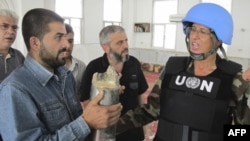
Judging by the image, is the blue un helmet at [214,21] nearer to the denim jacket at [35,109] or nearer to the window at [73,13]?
the denim jacket at [35,109]

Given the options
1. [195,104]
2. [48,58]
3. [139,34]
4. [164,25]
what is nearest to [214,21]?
[195,104]

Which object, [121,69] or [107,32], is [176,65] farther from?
[107,32]

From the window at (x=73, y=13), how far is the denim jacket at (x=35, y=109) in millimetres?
7510

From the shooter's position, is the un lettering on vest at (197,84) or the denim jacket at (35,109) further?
the un lettering on vest at (197,84)

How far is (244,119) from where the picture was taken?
52.7 inches

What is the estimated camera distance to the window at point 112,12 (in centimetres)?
1004

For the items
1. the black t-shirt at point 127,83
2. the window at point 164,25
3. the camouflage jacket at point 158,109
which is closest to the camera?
the camouflage jacket at point 158,109

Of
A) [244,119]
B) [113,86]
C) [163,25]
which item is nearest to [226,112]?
[244,119]

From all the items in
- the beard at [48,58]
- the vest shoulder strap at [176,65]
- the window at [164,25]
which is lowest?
the vest shoulder strap at [176,65]

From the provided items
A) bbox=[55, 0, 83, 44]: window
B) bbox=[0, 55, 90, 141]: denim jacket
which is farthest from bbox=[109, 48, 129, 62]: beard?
bbox=[55, 0, 83, 44]: window

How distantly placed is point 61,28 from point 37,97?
1.09 feet

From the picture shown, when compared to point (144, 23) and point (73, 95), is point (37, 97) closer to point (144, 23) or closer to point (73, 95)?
point (73, 95)

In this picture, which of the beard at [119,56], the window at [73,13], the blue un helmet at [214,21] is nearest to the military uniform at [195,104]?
the blue un helmet at [214,21]

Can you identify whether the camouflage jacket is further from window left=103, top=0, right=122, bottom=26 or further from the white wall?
window left=103, top=0, right=122, bottom=26
